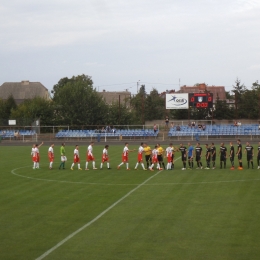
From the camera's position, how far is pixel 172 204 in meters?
20.8

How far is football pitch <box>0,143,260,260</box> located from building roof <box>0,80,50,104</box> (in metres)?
102

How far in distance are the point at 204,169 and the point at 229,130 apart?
33787 mm

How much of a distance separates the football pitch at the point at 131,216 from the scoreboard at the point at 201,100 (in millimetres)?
40023

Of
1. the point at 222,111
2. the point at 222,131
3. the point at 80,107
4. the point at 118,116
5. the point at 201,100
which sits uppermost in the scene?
the point at 201,100

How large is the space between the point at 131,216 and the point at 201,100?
5428cm

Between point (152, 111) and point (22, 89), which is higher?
point (22, 89)

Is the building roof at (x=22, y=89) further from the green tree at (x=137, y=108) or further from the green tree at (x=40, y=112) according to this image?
the green tree at (x=40, y=112)

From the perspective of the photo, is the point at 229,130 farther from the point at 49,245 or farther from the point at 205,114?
the point at 49,245

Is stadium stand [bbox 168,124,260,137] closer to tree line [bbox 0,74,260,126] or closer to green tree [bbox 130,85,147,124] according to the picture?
tree line [bbox 0,74,260,126]

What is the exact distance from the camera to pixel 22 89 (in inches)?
5217

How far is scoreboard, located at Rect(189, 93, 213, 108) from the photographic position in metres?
71.2

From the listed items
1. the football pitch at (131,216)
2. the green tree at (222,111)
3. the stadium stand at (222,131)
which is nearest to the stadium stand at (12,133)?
the stadium stand at (222,131)

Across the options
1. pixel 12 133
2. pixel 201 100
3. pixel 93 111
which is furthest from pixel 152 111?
pixel 12 133

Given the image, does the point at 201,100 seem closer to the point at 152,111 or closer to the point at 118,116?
the point at 118,116
